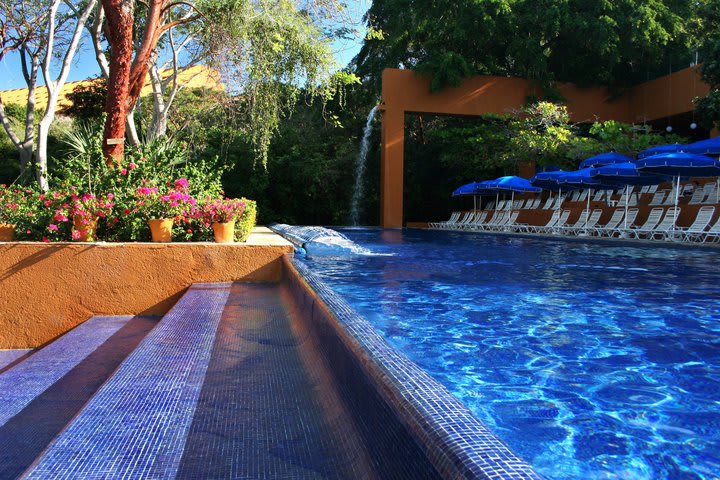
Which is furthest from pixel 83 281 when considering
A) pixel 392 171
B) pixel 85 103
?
pixel 85 103

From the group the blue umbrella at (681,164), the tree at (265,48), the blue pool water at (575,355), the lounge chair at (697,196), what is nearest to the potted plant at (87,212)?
the blue pool water at (575,355)

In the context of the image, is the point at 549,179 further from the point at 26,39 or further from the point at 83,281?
the point at 26,39

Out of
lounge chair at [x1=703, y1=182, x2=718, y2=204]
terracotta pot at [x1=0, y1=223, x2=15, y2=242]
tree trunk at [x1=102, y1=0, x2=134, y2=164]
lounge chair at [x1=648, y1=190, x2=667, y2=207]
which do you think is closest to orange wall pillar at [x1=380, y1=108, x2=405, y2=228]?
lounge chair at [x1=648, y1=190, x2=667, y2=207]

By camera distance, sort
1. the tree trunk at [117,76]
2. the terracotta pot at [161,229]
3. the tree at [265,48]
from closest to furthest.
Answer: the terracotta pot at [161,229] < the tree trunk at [117,76] < the tree at [265,48]

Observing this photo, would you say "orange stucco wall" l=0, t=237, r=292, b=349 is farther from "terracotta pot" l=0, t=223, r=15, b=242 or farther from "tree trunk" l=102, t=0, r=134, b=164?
"tree trunk" l=102, t=0, r=134, b=164

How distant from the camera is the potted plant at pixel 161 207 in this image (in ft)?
18.7

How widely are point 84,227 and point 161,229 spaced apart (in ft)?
2.37

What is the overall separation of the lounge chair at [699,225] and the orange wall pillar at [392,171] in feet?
37.8

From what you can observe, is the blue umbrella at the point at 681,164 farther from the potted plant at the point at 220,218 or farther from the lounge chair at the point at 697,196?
the potted plant at the point at 220,218

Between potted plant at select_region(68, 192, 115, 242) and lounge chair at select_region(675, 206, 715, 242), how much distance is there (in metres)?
10.2

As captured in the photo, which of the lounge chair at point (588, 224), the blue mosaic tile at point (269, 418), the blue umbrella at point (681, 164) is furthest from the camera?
the lounge chair at point (588, 224)

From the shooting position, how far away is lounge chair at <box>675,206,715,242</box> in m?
11.0

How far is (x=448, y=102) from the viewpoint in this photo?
70.4 ft

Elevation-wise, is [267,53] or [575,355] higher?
[267,53]
